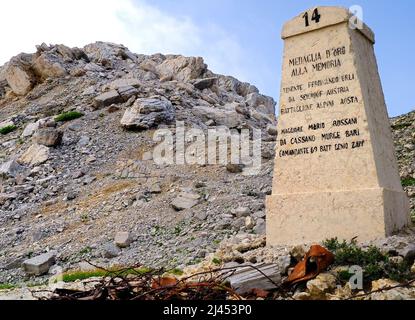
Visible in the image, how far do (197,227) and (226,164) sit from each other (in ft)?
19.6

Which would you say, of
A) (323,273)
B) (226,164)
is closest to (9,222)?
(226,164)

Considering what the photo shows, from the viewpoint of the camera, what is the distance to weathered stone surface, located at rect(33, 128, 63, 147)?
1003 inches

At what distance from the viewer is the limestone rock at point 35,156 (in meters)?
24.6

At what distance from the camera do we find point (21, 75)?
37719 millimetres

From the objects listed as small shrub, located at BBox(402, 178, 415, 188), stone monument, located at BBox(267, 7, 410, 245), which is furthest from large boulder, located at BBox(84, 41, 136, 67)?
stone monument, located at BBox(267, 7, 410, 245)

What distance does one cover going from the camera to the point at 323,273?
7.36 m

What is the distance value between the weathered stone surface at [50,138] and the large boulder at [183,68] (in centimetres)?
1309

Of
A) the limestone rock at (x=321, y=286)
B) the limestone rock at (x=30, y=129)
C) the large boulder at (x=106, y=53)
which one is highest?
the large boulder at (x=106, y=53)

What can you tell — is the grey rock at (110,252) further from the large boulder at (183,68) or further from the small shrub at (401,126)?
the large boulder at (183,68)

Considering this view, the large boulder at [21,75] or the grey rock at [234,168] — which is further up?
the large boulder at [21,75]

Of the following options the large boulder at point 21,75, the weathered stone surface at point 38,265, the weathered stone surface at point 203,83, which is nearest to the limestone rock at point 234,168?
the weathered stone surface at point 38,265

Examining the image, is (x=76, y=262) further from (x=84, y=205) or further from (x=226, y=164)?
(x=226, y=164)

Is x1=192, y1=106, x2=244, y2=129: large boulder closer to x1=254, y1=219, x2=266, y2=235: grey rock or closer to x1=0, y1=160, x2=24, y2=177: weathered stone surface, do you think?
x1=0, y1=160, x2=24, y2=177: weathered stone surface

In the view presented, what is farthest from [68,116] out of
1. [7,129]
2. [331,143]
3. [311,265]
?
[311,265]
